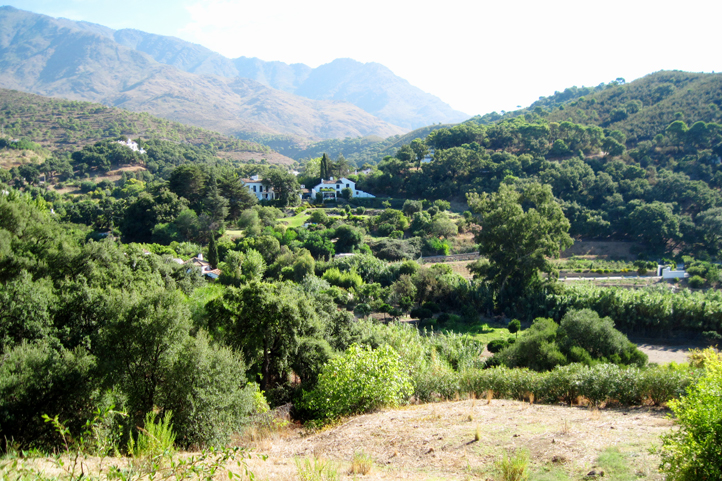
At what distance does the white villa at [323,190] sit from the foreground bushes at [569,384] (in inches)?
1892

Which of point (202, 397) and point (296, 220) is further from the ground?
point (296, 220)

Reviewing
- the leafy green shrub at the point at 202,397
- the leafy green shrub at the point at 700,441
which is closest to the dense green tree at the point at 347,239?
the leafy green shrub at the point at 202,397

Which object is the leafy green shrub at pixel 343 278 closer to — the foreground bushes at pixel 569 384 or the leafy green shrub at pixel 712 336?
the foreground bushes at pixel 569 384

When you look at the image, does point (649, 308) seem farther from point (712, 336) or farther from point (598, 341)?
point (598, 341)

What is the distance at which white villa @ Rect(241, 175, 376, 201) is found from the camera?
5841 centimetres

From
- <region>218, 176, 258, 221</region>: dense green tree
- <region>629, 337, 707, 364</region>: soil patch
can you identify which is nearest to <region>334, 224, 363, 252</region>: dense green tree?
<region>218, 176, 258, 221</region>: dense green tree

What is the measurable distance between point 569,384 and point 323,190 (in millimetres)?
52211

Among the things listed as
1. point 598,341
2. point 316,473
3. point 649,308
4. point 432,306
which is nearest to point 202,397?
point 316,473

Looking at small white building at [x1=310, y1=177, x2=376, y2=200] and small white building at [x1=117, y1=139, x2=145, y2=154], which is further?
small white building at [x1=117, y1=139, x2=145, y2=154]

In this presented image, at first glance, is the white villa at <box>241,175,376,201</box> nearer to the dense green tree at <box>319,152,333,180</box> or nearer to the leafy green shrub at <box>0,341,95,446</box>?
the dense green tree at <box>319,152,333,180</box>

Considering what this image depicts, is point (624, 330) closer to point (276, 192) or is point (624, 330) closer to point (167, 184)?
point (276, 192)

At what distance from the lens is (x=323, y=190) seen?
201 ft

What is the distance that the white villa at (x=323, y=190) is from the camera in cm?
5841

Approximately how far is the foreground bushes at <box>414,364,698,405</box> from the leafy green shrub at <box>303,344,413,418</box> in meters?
1.77
